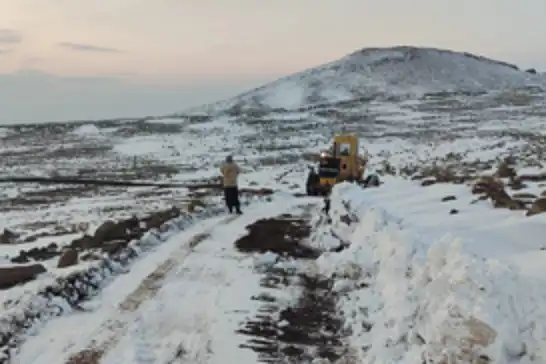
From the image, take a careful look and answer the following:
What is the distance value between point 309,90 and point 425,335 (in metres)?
93.2

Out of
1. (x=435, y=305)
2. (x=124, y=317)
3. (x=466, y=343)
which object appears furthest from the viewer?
(x=124, y=317)

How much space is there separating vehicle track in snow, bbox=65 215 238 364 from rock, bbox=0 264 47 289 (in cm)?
185

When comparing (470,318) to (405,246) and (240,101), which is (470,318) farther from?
(240,101)

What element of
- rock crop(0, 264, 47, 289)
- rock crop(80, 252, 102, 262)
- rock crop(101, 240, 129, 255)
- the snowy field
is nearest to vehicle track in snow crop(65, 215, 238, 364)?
the snowy field

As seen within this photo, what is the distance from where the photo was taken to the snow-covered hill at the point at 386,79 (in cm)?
9381

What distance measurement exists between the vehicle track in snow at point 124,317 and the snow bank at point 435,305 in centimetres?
242

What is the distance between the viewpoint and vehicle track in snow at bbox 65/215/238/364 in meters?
6.42

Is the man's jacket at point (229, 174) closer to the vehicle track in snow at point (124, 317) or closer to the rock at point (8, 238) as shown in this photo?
the rock at point (8, 238)

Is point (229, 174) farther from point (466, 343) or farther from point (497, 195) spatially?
point (466, 343)

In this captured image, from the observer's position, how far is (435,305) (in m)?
5.52

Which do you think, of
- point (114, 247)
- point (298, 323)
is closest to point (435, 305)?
point (298, 323)

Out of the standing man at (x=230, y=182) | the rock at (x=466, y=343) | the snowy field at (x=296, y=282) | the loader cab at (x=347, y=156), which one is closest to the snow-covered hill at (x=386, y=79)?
the loader cab at (x=347, y=156)

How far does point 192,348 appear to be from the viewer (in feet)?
21.2

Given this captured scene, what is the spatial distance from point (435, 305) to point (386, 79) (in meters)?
96.9
